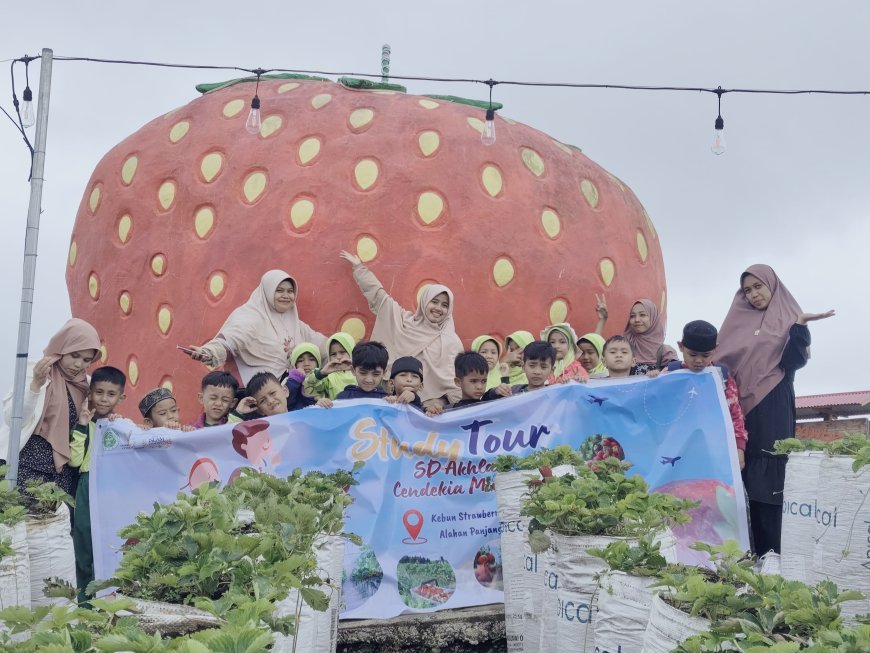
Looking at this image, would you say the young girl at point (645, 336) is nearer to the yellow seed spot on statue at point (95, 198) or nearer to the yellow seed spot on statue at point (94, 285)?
the yellow seed spot on statue at point (94, 285)

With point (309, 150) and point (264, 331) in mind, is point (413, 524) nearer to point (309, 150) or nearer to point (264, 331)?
point (264, 331)

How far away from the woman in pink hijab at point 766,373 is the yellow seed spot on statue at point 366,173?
2.60m

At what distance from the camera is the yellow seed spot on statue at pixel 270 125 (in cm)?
681

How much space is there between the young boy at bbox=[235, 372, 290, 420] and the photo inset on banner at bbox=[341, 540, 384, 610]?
2.79ft

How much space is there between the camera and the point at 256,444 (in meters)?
4.73

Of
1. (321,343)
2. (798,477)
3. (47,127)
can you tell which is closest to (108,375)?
(47,127)

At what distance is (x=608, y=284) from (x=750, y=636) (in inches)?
212

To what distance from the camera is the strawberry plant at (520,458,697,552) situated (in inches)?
119

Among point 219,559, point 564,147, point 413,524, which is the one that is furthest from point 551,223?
point 219,559

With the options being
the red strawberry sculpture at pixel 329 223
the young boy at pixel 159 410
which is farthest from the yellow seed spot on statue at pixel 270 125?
the young boy at pixel 159 410

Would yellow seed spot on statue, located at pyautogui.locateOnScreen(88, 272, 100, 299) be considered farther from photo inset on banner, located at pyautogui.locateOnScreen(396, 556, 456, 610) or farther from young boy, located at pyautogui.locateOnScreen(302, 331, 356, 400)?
photo inset on banner, located at pyautogui.locateOnScreen(396, 556, 456, 610)

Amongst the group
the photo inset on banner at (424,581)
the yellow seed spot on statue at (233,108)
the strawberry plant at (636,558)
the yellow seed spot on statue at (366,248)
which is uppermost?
the yellow seed spot on statue at (233,108)

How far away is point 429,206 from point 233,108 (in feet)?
5.46

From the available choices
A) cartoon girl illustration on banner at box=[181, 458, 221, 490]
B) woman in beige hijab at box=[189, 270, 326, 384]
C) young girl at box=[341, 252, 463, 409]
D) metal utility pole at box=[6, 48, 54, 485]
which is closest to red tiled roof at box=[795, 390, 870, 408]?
young girl at box=[341, 252, 463, 409]
